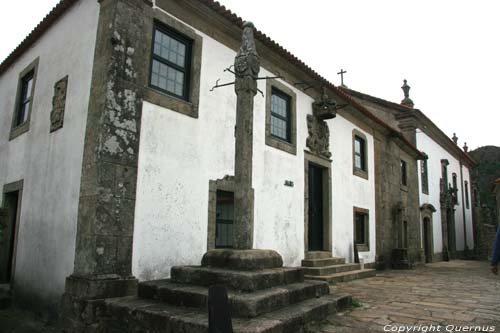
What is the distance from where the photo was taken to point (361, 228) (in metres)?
12.6

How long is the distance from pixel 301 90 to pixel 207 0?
388 cm

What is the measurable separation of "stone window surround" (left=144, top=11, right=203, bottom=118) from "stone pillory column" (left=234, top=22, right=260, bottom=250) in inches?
58.9

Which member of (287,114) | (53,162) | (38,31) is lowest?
(53,162)

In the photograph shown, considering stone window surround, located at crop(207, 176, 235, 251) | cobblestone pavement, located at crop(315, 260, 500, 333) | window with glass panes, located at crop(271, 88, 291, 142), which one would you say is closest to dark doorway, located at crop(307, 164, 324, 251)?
window with glass panes, located at crop(271, 88, 291, 142)

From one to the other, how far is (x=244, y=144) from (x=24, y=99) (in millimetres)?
6172

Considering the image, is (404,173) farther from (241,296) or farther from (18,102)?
(18,102)

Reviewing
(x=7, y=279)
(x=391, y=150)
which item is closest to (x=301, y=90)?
(x=391, y=150)

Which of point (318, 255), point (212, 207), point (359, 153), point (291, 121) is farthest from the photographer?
point (359, 153)

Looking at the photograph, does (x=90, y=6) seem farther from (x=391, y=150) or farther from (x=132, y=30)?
(x=391, y=150)

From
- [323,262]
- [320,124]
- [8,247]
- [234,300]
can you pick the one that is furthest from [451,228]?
[8,247]

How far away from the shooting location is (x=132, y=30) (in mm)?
5781

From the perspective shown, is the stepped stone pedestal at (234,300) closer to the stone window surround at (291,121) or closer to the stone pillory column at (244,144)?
the stone pillory column at (244,144)

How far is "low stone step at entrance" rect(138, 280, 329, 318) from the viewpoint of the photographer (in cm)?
392

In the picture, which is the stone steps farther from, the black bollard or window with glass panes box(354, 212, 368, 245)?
window with glass panes box(354, 212, 368, 245)
